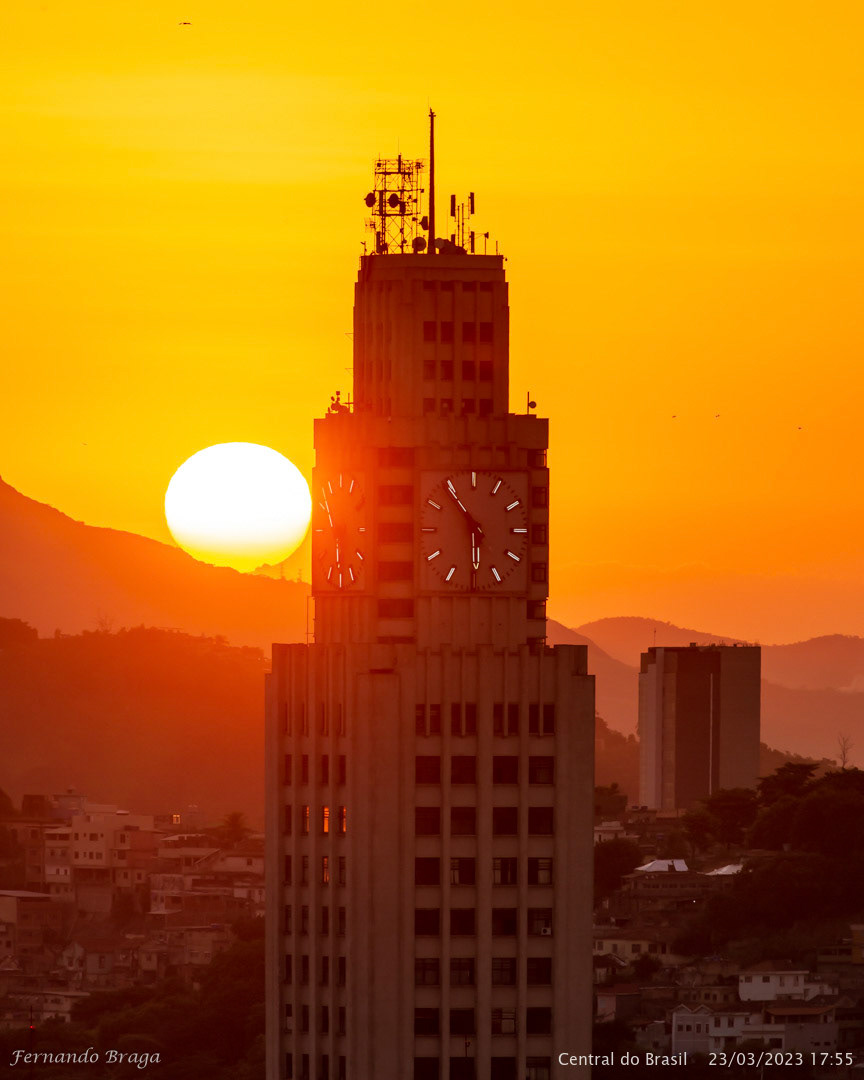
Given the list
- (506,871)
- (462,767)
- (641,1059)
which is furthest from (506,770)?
(641,1059)

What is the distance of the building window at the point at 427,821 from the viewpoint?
84.2m

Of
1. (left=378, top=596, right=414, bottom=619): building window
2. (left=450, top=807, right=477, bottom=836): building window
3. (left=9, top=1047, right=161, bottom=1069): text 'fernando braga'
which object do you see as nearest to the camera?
(left=450, top=807, right=477, bottom=836): building window

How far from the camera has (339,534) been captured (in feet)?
284

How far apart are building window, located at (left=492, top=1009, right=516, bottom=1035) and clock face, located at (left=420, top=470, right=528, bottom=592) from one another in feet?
37.9

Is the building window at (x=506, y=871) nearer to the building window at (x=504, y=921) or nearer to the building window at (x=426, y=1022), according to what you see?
the building window at (x=504, y=921)

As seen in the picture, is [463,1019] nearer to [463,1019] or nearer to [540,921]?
[463,1019]

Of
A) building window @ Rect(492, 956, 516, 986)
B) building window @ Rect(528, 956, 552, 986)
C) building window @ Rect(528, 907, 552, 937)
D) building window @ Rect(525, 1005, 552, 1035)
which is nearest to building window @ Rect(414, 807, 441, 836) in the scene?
building window @ Rect(528, 907, 552, 937)

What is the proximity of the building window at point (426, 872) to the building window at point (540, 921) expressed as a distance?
2724mm

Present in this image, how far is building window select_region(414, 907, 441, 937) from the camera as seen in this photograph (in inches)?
3297

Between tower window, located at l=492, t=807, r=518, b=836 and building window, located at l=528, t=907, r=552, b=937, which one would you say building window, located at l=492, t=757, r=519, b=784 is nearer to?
tower window, located at l=492, t=807, r=518, b=836

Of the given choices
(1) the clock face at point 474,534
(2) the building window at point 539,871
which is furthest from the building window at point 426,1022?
(1) the clock face at point 474,534

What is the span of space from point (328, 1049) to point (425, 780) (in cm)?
795

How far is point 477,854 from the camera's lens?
274ft

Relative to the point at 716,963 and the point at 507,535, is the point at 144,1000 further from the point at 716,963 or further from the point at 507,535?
the point at 507,535
